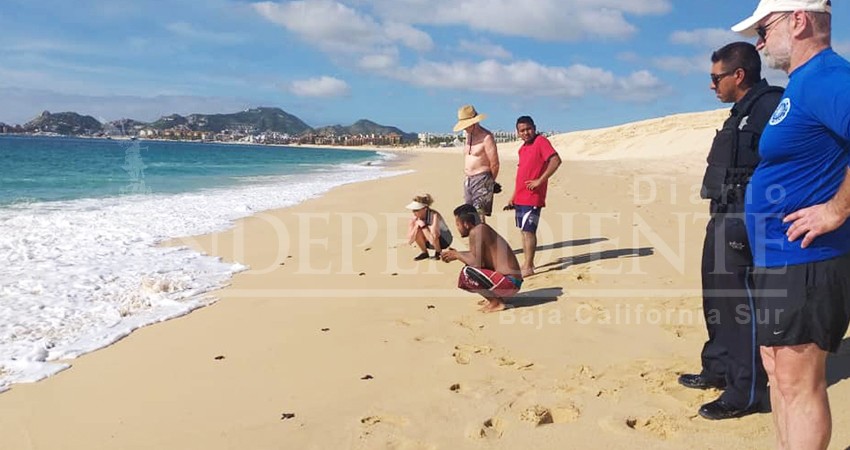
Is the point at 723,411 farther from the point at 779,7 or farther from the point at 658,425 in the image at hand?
the point at 779,7

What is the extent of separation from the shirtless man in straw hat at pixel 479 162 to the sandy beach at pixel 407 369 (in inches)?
37.1

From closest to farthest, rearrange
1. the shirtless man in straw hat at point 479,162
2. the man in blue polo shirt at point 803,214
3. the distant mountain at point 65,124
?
the man in blue polo shirt at point 803,214
the shirtless man in straw hat at point 479,162
the distant mountain at point 65,124

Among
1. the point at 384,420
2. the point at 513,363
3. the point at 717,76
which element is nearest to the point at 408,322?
the point at 513,363

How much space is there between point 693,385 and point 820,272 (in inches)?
56.4

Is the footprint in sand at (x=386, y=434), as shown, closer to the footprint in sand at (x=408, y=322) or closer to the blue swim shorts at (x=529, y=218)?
the footprint in sand at (x=408, y=322)

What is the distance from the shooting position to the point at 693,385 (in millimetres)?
3152

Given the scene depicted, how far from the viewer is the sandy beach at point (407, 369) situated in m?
2.85

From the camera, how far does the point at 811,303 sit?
1931 millimetres

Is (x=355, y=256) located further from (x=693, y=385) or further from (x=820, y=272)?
(x=820, y=272)

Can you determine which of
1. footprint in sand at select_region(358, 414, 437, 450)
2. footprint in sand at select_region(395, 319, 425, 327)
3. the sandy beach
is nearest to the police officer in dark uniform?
the sandy beach

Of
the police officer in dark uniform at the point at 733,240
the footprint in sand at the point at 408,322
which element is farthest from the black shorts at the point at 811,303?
the footprint in sand at the point at 408,322

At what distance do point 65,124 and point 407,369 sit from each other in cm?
14023

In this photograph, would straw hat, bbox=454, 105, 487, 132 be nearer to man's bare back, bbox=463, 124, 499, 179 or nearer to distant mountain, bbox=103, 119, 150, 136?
man's bare back, bbox=463, 124, 499, 179

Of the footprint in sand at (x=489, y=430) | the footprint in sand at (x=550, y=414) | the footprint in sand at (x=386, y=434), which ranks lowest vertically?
the footprint in sand at (x=386, y=434)
